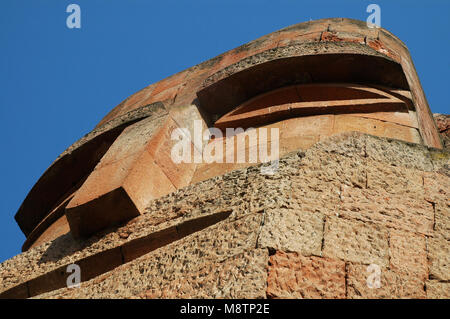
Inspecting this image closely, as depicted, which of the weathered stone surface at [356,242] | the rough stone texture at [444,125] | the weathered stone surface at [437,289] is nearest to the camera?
the weathered stone surface at [437,289]

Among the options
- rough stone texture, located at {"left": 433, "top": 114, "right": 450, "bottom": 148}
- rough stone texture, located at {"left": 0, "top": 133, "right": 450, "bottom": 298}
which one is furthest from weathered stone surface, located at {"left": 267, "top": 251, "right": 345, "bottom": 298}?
rough stone texture, located at {"left": 433, "top": 114, "right": 450, "bottom": 148}

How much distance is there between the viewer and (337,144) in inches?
181

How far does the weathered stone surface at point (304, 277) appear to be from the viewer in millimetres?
3398

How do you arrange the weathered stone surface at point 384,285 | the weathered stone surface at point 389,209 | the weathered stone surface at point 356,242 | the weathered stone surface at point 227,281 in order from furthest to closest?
the weathered stone surface at point 389,209
the weathered stone surface at point 356,242
the weathered stone surface at point 384,285
the weathered stone surface at point 227,281

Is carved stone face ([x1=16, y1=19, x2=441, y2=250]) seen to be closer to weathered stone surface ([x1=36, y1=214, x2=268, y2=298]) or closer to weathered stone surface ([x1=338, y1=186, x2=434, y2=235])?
weathered stone surface ([x1=36, y1=214, x2=268, y2=298])

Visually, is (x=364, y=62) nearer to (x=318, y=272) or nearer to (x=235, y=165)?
(x=235, y=165)

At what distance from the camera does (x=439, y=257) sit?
3852mm

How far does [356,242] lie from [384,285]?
0.34 m

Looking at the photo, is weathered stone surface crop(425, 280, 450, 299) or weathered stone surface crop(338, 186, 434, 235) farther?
weathered stone surface crop(338, 186, 434, 235)

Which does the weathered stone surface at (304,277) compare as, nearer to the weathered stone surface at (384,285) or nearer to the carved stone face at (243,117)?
the weathered stone surface at (384,285)

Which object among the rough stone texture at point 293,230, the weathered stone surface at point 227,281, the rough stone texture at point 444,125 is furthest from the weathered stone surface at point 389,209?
the rough stone texture at point 444,125

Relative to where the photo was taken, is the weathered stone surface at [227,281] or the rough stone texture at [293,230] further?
the rough stone texture at [293,230]

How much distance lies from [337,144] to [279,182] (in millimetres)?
637

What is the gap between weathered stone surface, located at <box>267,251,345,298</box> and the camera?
11.1 ft
